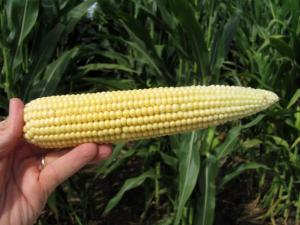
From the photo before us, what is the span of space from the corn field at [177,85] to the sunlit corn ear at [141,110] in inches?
49.2

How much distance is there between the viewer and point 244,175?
4656 mm

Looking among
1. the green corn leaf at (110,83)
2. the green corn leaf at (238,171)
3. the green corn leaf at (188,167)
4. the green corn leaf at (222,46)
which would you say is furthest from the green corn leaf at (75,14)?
the green corn leaf at (238,171)

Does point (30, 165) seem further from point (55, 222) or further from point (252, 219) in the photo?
point (252, 219)

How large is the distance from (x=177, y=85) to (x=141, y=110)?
1.80 m

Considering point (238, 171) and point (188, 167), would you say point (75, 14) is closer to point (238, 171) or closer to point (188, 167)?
point (188, 167)

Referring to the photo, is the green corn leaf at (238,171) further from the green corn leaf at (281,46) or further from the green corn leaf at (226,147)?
the green corn leaf at (281,46)

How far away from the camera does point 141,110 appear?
1729mm

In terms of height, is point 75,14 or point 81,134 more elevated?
point 81,134

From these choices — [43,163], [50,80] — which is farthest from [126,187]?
[43,163]

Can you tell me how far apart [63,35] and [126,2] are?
55.0 inches

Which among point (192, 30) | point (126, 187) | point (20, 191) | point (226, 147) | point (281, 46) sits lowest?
point (126, 187)

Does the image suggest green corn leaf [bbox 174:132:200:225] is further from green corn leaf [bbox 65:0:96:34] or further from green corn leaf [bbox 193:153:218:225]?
green corn leaf [bbox 65:0:96:34]

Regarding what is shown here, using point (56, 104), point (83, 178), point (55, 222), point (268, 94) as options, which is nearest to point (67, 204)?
point (55, 222)

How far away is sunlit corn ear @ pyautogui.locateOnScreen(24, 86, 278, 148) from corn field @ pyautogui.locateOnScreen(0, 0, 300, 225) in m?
1.25
